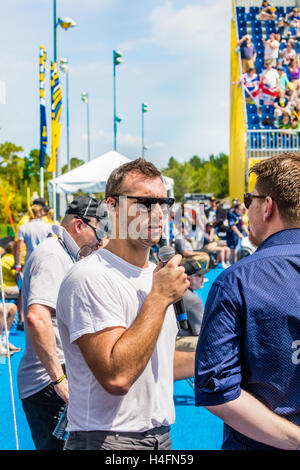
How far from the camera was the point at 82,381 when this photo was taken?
1.71 meters

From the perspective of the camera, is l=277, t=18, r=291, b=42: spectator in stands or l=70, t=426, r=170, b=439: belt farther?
l=277, t=18, r=291, b=42: spectator in stands

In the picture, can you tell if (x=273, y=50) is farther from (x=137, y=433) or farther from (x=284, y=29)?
(x=137, y=433)

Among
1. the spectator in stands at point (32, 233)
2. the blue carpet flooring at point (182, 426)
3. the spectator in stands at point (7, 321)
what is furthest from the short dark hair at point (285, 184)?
the spectator in stands at point (32, 233)

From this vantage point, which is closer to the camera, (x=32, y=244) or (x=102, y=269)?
(x=102, y=269)

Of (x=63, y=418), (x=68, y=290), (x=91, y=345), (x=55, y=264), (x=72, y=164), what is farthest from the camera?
(x=72, y=164)

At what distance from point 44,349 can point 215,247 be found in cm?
1274

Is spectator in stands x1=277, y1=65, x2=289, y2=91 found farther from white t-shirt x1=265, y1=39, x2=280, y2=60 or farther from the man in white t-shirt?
the man in white t-shirt

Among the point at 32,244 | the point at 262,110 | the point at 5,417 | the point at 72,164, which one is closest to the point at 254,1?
the point at 262,110

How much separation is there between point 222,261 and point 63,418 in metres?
13.0

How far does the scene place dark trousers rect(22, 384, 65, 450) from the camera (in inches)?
104

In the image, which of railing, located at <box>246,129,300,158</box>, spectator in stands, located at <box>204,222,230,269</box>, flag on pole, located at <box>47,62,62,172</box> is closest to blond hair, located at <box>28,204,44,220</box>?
flag on pole, located at <box>47,62,62,172</box>

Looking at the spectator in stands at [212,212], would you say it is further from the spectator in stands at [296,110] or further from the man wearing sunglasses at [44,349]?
the man wearing sunglasses at [44,349]

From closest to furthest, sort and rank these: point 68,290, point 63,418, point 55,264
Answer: point 68,290 → point 63,418 → point 55,264

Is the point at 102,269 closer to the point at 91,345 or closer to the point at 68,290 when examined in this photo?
the point at 68,290
